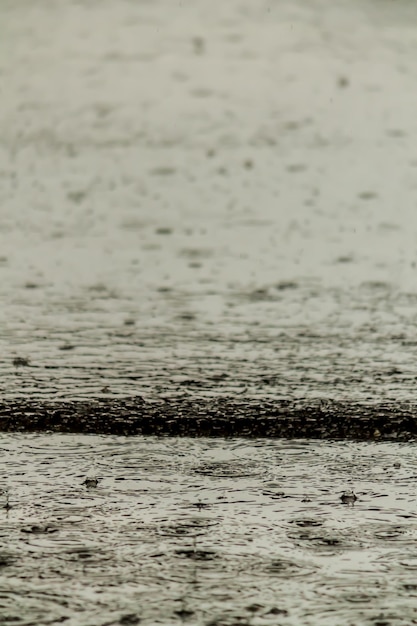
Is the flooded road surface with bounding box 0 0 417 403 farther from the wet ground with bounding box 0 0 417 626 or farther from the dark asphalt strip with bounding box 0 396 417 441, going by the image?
the dark asphalt strip with bounding box 0 396 417 441

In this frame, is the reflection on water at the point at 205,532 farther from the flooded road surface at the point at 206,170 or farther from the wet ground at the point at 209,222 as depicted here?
the flooded road surface at the point at 206,170

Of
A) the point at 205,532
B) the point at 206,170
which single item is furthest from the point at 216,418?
the point at 206,170

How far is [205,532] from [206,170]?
766 millimetres

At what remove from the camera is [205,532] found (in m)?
1.19

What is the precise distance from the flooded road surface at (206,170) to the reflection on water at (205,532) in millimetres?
287

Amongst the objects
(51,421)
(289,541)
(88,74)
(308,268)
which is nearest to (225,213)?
(308,268)

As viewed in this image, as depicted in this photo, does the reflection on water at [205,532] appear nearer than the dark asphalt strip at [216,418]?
Yes

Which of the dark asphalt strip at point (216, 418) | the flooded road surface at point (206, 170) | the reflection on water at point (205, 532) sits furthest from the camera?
the flooded road surface at point (206, 170)

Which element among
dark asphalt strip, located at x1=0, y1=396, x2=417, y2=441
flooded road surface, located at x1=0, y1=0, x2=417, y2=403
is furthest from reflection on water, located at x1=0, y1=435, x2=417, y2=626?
flooded road surface, located at x1=0, y1=0, x2=417, y2=403

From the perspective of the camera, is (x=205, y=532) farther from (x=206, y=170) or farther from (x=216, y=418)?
(x=206, y=170)

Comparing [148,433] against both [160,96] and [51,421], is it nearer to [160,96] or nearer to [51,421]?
[51,421]

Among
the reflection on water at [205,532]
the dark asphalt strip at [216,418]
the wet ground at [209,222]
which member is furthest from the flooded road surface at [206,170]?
the reflection on water at [205,532]

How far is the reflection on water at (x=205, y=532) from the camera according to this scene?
41.2 inches

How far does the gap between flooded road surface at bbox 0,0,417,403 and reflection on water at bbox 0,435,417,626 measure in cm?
29
